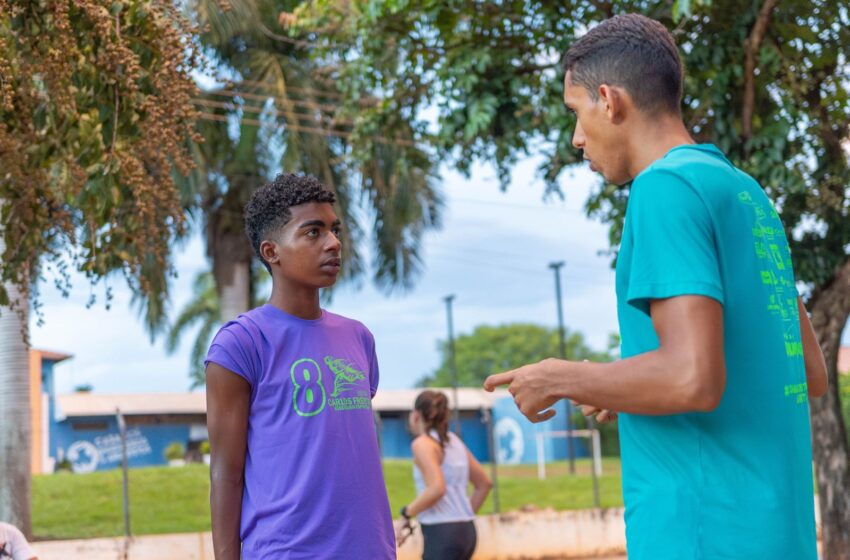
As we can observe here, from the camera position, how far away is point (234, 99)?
18312 millimetres

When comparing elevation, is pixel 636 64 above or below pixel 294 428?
above

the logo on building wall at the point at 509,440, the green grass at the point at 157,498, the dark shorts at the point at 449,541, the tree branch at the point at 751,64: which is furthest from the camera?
the logo on building wall at the point at 509,440

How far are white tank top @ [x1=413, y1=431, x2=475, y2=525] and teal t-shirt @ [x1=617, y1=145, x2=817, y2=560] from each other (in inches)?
177

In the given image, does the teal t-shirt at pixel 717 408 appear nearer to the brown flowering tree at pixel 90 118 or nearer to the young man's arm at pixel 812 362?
the young man's arm at pixel 812 362

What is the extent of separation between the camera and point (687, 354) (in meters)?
1.77

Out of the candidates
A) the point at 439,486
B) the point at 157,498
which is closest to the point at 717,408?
the point at 439,486

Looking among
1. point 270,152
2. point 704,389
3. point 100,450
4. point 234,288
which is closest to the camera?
point 704,389

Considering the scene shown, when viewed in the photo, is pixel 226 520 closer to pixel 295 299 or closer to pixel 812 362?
pixel 295 299

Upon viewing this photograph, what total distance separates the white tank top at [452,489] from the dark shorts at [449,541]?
34 mm

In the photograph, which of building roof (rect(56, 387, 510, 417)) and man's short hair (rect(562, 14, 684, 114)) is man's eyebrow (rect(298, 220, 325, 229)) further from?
building roof (rect(56, 387, 510, 417))

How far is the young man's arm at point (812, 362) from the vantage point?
2.28m

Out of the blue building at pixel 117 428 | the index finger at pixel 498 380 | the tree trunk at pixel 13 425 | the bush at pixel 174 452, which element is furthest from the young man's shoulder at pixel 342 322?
the bush at pixel 174 452

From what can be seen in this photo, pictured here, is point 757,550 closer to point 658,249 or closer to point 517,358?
point 658,249

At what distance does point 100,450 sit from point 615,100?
93.5 ft
